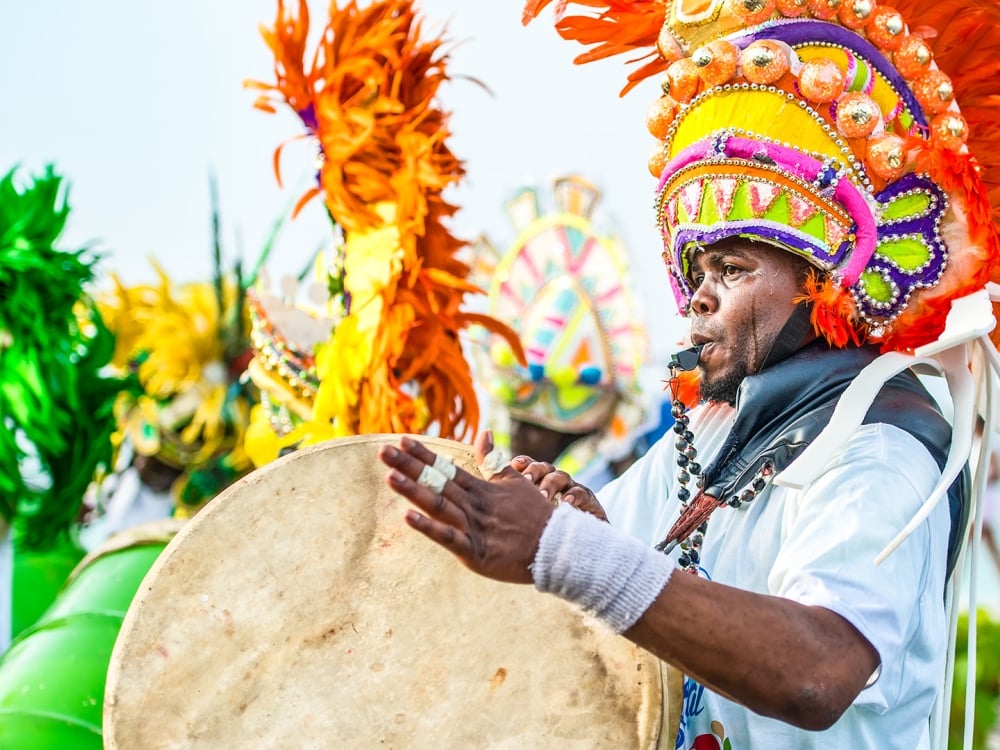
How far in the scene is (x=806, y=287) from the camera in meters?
2.30

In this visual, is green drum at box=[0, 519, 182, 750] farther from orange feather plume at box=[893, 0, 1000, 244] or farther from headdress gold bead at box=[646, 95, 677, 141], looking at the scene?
orange feather plume at box=[893, 0, 1000, 244]

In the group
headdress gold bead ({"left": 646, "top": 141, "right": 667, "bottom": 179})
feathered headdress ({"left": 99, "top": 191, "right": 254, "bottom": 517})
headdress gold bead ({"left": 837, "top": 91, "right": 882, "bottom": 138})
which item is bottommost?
feathered headdress ({"left": 99, "top": 191, "right": 254, "bottom": 517})

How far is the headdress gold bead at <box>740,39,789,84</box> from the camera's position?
2305 mm

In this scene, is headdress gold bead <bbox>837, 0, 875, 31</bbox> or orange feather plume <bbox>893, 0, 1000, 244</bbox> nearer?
headdress gold bead <bbox>837, 0, 875, 31</bbox>

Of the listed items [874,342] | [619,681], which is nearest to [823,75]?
[874,342]

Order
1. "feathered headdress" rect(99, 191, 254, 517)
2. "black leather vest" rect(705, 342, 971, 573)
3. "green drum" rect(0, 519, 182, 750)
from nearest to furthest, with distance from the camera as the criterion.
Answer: "black leather vest" rect(705, 342, 971, 573), "green drum" rect(0, 519, 182, 750), "feathered headdress" rect(99, 191, 254, 517)

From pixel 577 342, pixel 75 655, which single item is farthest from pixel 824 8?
pixel 577 342

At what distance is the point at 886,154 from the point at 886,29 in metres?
0.27

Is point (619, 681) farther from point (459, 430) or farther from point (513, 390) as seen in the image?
point (513, 390)

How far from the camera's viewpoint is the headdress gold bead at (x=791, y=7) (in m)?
2.38

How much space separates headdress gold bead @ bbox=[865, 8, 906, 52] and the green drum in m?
2.47

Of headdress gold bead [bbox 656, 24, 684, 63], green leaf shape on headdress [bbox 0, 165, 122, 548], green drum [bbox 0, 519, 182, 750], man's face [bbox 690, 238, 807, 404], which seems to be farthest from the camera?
green leaf shape on headdress [bbox 0, 165, 122, 548]

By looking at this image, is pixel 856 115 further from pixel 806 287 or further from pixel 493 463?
pixel 493 463

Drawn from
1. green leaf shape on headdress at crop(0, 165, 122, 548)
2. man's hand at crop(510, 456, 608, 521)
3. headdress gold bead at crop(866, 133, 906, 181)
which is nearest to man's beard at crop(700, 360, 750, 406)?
man's hand at crop(510, 456, 608, 521)
